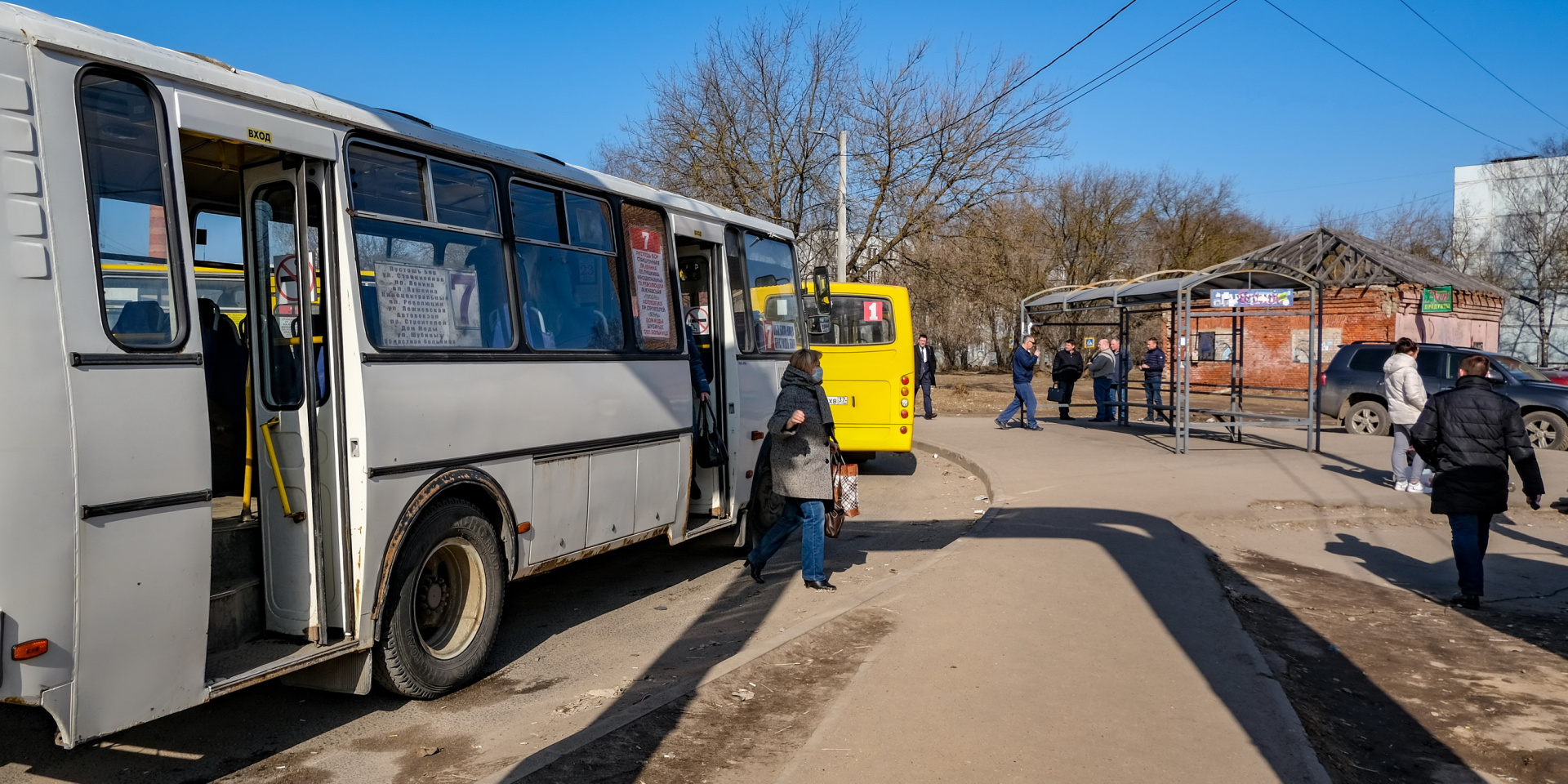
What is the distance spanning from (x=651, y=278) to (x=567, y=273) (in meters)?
1.07

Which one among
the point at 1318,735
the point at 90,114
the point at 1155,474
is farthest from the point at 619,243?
the point at 1155,474

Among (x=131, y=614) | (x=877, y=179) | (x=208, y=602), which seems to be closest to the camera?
(x=131, y=614)

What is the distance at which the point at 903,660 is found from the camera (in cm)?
559

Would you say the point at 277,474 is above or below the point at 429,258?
below

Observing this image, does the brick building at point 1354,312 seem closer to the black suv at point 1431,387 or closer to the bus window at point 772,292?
the black suv at point 1431,387

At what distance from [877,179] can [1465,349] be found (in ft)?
48.0

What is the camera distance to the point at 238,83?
14.2 ft

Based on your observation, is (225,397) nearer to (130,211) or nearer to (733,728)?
(130,211)

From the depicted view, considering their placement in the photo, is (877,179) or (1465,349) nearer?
(1465,349)

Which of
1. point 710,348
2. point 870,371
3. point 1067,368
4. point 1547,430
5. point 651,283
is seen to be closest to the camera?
point 651,283

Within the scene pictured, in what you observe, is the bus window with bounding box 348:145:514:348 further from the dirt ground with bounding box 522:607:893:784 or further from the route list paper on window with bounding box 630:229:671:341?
the dirt ground with bounding box 522:607:893:784

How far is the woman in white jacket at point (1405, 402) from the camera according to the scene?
473 inches

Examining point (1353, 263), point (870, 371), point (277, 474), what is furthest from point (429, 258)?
point (1353, 263)

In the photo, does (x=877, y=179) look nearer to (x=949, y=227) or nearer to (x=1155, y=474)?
(x=949, y=227)
